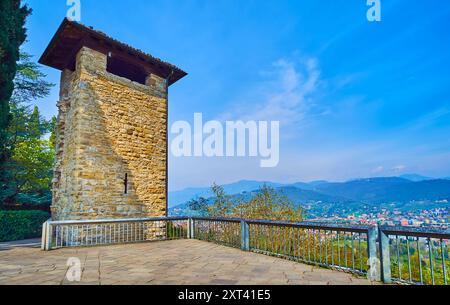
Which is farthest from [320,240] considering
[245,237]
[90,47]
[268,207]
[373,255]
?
[90,47]

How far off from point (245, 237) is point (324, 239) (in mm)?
2083

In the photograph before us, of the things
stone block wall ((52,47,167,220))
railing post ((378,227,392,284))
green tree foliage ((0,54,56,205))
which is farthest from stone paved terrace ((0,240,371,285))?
green tree foliage ((0,54,56,205))

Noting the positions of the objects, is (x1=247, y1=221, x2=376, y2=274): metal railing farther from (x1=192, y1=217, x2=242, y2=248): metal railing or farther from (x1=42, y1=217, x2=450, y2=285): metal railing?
(x1=192, y1=217, x2=242, y2=248): metal railing

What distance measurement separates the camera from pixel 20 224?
38.5 ft

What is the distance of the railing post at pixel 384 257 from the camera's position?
386 cm

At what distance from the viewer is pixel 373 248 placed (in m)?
3.98

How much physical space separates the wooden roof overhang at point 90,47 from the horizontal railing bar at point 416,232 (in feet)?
35.5

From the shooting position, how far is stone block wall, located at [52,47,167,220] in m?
9.38

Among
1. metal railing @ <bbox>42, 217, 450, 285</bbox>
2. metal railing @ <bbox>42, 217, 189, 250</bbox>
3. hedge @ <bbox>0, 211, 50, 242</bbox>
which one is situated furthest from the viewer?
hedge @ <bbox>0, 211, 50, 242</bbox>

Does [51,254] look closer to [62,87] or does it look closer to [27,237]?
[27,237]

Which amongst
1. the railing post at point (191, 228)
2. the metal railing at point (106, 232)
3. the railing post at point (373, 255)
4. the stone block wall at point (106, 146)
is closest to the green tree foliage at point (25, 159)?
the stone block wall at point (106, 146)

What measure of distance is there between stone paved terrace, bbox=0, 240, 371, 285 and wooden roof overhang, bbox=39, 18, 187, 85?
771 cm

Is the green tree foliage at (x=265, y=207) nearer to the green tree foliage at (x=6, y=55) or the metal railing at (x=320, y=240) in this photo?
the metal railing at (x=320, y=240)
